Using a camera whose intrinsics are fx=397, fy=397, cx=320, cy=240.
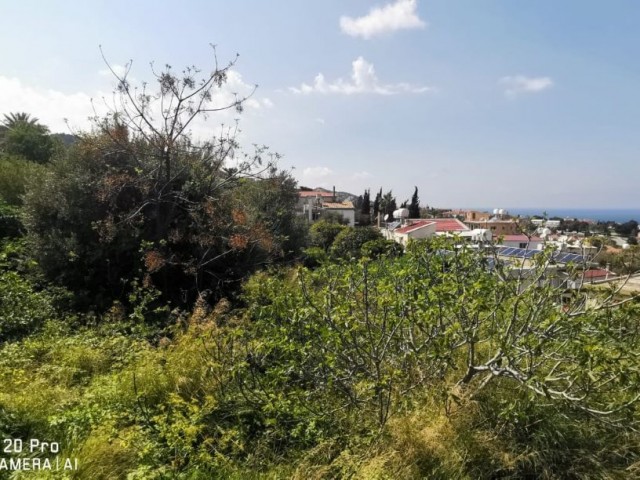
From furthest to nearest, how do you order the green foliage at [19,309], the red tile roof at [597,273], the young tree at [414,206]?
1. the young tree at [414,206]
2. the green foliage at [19,309]
3. the red tile roof at [597,273]

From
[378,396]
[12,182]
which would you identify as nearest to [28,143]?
[12,182]

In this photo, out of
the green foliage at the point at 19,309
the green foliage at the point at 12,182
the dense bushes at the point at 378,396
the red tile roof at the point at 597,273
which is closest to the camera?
the dense bushes at the point at 378,396

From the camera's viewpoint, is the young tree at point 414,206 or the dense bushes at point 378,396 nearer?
the dense bushes at point 378,396

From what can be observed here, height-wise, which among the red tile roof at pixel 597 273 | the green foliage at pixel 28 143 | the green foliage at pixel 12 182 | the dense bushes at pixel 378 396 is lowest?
the dense bushes at pixel 378 396

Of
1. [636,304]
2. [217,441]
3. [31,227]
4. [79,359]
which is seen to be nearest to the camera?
[636,304]


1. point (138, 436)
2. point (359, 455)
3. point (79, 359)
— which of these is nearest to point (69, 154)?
point (79, 359)

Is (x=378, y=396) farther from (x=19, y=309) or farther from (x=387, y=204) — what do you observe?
(x=387, y=204)

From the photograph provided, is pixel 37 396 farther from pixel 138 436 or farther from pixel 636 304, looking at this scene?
pixel 636 304

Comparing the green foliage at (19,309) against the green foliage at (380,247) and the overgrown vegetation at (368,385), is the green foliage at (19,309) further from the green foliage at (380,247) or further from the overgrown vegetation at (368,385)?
the green foliage at (380,247)

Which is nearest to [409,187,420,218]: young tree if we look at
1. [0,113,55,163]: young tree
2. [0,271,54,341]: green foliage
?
[0,113,55,163]: young tree

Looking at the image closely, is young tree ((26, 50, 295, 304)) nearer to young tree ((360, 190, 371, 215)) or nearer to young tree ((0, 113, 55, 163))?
young tree ((0, 113, 55, 163))

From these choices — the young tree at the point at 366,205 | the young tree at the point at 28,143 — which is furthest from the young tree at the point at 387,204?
the young tree at the point at 28,143

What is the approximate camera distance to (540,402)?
3.58m

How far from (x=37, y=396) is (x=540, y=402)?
467cm
